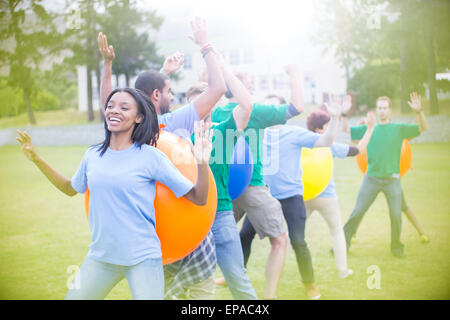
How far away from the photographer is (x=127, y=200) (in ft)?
6.17

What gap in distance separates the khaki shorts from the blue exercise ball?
0.15m

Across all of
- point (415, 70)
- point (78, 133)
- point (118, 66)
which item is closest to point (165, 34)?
point (118, 66)

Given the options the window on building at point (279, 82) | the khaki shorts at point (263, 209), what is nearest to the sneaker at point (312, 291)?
the khaki shorts at point (263, 209)

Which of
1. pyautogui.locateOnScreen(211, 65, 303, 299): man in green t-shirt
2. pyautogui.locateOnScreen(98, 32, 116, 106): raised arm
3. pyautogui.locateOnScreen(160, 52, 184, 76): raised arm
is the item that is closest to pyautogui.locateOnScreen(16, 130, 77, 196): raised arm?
pyautogui.locateOnScreen(98, 32, 116, 106): raised arm

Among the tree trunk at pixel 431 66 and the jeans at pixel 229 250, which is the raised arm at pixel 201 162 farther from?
the tree trunk at pixel 431 66

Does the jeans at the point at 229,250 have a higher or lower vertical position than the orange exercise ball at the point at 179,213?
lower

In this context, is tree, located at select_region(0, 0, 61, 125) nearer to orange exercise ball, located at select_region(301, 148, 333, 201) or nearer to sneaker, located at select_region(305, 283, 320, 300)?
orange exercise ball, located at select_region(301, 148, 333, 201)

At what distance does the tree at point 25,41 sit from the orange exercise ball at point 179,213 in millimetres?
2043

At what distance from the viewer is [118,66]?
15.8ft

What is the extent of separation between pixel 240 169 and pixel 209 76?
29.7 inches

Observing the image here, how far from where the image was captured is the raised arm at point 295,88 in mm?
2477

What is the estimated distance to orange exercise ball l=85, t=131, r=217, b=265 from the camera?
1977 millimetres
